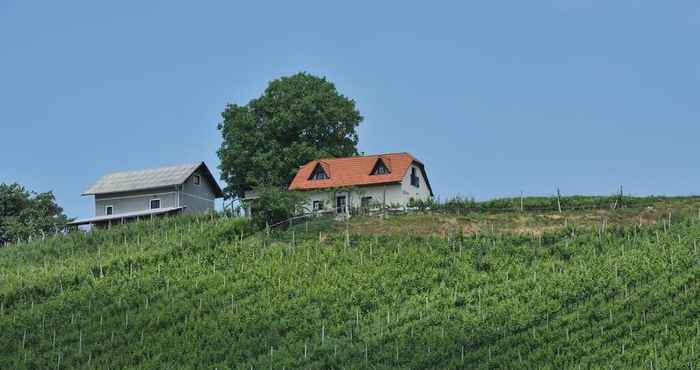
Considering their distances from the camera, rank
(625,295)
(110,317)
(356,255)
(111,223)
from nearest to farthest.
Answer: (625,295), (110,317), (356,255), (111,223)

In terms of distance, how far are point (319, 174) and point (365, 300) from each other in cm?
2370

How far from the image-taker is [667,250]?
173ft

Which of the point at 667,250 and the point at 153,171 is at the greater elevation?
the point at 153,171

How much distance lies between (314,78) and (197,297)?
114ft

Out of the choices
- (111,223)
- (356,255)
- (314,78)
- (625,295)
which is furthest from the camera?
(314,78)

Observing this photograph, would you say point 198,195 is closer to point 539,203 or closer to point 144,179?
point 144,179

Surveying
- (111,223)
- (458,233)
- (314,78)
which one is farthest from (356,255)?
(314,78)

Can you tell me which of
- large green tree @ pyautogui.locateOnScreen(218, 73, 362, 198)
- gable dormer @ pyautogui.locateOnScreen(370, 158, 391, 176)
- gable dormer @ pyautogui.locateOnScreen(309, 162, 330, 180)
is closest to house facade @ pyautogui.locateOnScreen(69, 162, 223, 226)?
large green tree @ pyautogui.locateOnScreen(218, 73, 362, 198)

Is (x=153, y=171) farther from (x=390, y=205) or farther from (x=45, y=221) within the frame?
(x=390, y=205)

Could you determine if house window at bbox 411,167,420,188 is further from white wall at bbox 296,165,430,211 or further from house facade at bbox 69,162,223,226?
house facade at bbox 69,162,223,226

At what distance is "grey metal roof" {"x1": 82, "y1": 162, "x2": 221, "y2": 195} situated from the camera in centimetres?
7669

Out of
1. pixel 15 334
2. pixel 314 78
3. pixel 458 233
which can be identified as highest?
pixel 314 78

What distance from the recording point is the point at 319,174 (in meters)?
73.3

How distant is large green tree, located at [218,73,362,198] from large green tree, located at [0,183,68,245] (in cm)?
1163
